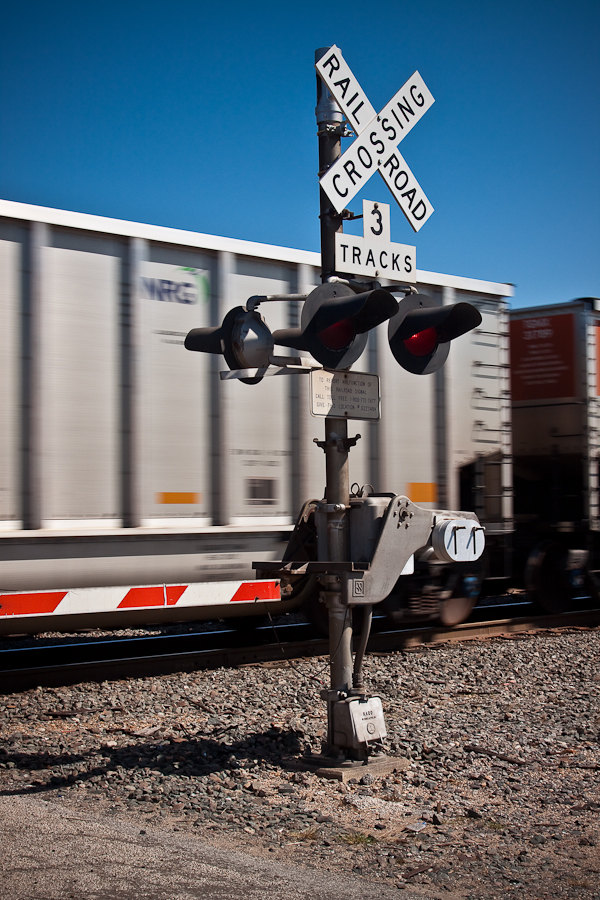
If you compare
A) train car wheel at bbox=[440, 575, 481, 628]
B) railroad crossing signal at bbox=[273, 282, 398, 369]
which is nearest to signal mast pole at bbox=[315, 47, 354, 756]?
railroad crossing signal at bbox=[273, 282, 398, 369]

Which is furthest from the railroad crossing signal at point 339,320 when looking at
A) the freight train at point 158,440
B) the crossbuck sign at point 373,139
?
the freight train at point 158,440

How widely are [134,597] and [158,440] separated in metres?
1.38

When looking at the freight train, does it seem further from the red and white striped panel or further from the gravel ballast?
the gravel ballast

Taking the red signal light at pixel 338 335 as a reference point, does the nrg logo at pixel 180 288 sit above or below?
above

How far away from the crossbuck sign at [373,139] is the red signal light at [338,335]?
2.17 feet

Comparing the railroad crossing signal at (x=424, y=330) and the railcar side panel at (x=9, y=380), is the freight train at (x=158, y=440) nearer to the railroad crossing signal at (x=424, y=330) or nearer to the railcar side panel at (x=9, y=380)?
the railcar side panel at (x=9, y=380)

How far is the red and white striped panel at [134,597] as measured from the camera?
6.95 meters

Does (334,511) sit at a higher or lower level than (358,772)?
higher

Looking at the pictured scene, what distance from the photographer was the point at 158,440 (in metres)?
7.75

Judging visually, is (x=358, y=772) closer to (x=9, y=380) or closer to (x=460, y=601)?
(x=9, y=380)

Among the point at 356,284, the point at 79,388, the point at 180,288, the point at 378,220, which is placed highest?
the point at 180,288

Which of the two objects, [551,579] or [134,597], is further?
[551,579]

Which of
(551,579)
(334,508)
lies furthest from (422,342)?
(551,579)

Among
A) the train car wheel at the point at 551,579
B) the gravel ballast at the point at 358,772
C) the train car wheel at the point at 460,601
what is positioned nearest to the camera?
the gravel ballast at the point at 358,772
